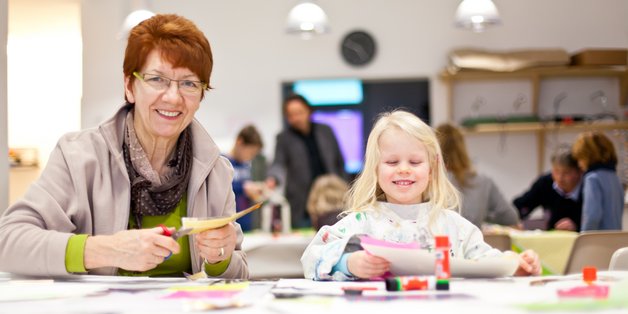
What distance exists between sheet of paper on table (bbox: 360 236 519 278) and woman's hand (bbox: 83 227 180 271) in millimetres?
455

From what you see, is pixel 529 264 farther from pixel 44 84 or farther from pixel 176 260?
pixel 44 84

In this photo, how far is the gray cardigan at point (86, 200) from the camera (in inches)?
77.2

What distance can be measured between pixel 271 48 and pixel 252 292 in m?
6.73

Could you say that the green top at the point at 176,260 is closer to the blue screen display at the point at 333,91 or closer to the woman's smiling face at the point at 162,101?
the woman's smiling face at the point at 162,101

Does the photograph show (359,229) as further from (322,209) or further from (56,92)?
(56,92)

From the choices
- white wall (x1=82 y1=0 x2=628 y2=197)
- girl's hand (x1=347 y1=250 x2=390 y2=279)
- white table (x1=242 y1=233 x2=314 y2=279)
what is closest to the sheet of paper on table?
girl's hand (x1=347 y1=250 x2=390 y2=279)

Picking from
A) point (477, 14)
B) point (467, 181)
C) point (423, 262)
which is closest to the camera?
point (423, 262)

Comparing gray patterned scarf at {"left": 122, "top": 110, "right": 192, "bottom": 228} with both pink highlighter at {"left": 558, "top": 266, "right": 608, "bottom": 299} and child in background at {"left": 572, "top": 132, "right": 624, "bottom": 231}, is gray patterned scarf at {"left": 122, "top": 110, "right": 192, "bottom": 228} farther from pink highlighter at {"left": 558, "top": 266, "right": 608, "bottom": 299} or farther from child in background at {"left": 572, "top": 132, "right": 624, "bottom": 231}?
child in background at {"left": 572, "top": 132, "right": 624, "bottom": 231}

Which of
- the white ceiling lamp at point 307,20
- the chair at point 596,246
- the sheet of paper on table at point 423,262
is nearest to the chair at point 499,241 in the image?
the chair at point 596,246

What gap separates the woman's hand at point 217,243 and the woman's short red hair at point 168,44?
0.45 m

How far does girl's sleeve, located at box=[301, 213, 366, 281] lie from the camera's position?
2008mm

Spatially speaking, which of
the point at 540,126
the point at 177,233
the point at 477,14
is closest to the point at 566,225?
the point at 477,14

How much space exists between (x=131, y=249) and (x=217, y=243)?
0.87ft

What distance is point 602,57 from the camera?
771cm
